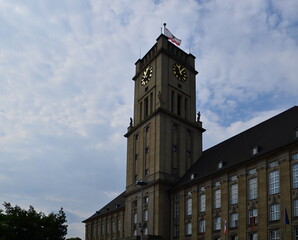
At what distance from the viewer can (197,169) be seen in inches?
2397

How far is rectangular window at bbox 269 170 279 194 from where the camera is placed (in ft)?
141

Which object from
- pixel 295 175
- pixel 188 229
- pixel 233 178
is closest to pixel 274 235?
pixel 295 175

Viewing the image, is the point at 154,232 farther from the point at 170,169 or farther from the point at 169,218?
the point at 170,169

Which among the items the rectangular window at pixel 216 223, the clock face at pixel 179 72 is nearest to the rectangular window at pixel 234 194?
the rectangular window at pixel 216 223

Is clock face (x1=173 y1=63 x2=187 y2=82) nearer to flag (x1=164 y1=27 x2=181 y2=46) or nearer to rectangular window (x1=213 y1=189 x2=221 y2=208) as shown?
flag (x1=164 y1=27 x2=181 y2=46)

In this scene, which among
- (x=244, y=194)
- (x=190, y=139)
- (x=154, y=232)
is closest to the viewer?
(x=244, y=194)

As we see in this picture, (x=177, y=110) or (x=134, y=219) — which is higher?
(x=177, y=110)

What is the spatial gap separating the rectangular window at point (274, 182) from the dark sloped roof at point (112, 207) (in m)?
39.2

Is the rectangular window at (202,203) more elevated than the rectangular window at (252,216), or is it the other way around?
the rectangular window at (202,203)

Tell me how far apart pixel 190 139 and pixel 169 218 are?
Answer: 1437cm

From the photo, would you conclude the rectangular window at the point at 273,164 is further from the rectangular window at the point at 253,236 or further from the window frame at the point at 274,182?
the rectangular window at the point at 253,236

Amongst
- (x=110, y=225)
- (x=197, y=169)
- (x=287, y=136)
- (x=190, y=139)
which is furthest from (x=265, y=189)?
(x=110, y=225)

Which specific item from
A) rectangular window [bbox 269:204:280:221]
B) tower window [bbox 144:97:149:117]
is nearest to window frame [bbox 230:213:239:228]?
rectangular window [bbox 269:204:280:221]

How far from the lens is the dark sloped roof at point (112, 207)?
80081 mm
